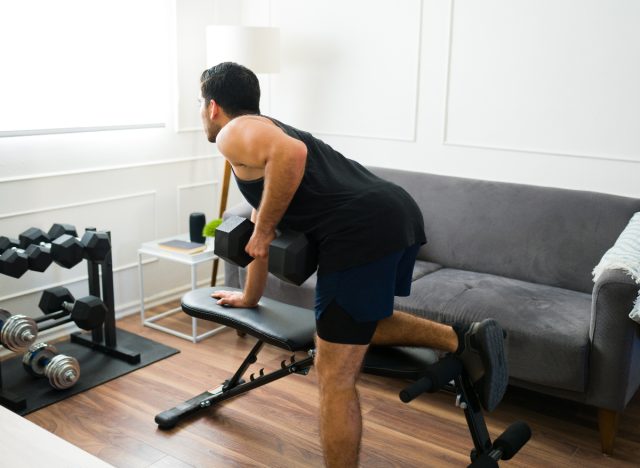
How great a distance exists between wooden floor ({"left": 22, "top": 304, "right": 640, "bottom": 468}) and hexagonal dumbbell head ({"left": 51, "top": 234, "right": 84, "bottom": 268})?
54cm

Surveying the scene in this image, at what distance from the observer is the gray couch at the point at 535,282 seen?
8.17 ft

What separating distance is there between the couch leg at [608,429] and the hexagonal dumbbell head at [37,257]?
221 cm

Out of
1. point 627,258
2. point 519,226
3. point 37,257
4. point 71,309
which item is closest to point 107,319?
point 71,309

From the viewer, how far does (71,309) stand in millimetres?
3031

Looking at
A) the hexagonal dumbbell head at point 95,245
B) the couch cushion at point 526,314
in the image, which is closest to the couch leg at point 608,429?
the couch cushion at point 526,314

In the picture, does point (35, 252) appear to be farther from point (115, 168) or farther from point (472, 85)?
point (472, 85)

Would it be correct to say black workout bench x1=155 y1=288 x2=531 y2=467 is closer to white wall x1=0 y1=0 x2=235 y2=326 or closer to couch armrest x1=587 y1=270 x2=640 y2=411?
couch armrest x1=587 y1=270 x2=640 y2=411

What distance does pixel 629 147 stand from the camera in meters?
3.16

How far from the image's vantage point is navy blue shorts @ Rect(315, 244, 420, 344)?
210 cm

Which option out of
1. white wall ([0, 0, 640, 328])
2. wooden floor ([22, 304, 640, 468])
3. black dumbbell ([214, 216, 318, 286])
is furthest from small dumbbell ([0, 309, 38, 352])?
black dumbbell ([214, 216, 318, 286])

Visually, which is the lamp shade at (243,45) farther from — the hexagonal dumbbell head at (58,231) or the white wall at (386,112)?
the hexagonal dumbbell head at (58,231)

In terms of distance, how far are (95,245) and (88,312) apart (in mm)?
308

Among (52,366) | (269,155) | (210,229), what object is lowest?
(52,366)

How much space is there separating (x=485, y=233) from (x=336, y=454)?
4.93ft
